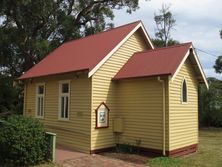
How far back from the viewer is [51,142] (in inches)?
496

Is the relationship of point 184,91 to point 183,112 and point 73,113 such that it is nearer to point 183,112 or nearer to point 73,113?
point 183,112

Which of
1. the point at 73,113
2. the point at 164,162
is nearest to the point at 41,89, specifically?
the point at 73,113

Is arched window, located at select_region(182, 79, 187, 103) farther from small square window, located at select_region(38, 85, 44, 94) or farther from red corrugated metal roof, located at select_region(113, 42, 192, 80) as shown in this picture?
small square window, located at select_region(38, 85, 44, 94)

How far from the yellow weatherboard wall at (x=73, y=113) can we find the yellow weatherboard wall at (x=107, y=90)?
27 centimetres

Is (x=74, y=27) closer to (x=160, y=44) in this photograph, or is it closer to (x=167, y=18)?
(x=160, y=44)

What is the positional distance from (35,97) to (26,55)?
37.6 feet

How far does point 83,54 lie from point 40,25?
13.6m

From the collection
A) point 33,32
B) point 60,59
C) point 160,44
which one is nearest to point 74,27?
point 33,32

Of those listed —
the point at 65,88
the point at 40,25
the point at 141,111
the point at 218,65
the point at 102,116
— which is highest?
the point at 40,25

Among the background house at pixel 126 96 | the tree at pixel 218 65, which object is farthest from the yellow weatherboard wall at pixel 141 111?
the tree at pixel 218 65

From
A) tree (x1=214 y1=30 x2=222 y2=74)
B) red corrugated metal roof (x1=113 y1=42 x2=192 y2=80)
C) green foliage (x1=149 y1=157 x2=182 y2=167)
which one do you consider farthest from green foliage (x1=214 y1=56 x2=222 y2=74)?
green foliage (x1=149 y1=157 x2=182 y2=167)

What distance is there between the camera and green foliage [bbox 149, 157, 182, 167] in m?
12.7

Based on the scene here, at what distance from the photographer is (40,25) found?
3011 centimetres

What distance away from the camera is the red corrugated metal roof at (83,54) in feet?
52.4
